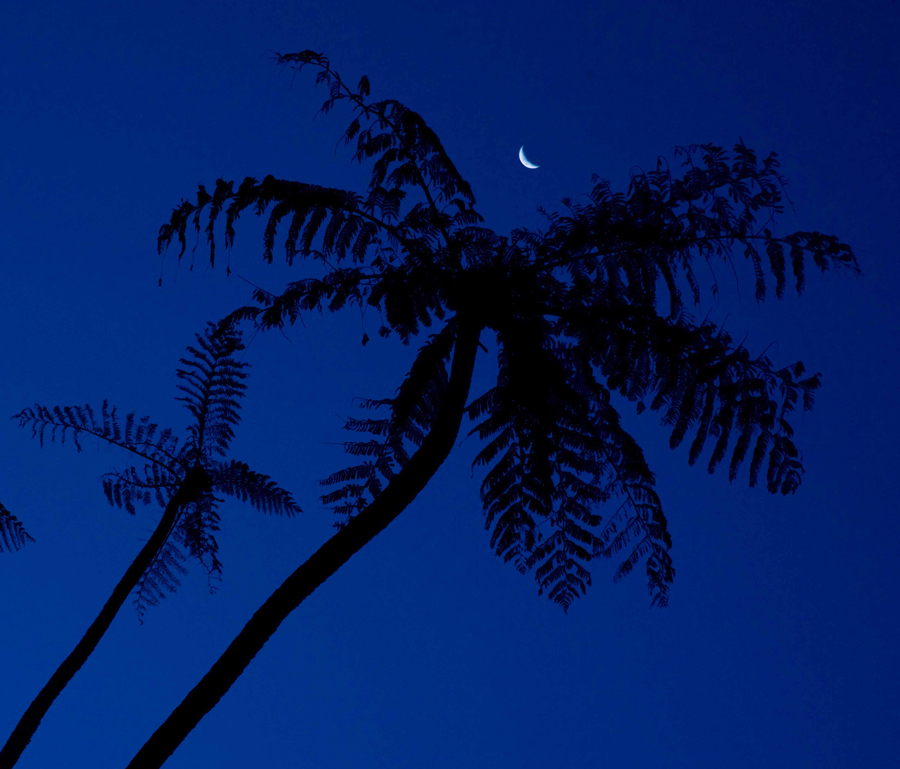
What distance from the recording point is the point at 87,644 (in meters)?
3.47

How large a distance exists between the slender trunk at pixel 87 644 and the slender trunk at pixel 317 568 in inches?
57.1

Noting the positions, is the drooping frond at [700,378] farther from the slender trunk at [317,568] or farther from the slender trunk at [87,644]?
the slender trunk at [87,644]

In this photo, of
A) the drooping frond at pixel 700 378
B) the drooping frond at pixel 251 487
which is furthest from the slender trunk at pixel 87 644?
the drooping frond at pixel 700 378

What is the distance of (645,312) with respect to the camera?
10.6 ft

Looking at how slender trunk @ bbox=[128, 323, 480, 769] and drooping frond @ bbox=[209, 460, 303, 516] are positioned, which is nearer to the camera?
slender trunk @ bbox=[128, 323, 480, 769]

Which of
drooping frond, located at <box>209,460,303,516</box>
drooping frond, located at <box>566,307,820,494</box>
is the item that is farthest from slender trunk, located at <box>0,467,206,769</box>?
drooping frond, located at <box>566,307,820,494</box>

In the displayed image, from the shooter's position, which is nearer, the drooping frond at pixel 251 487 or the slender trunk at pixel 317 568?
the slender trunk at pixel 317 568

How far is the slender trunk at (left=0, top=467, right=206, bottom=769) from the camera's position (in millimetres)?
3211

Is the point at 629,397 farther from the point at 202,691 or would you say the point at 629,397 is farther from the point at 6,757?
the point at 6,757

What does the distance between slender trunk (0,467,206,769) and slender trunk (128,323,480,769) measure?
1.45 metres

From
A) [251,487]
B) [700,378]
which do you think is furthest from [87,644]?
[700,378]

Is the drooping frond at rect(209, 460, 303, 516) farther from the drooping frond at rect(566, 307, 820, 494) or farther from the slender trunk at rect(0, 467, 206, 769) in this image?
the drooping frond at rect(566, 307, 820, 494)

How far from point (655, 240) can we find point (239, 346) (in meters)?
2.50

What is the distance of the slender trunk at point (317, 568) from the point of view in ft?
7.38
